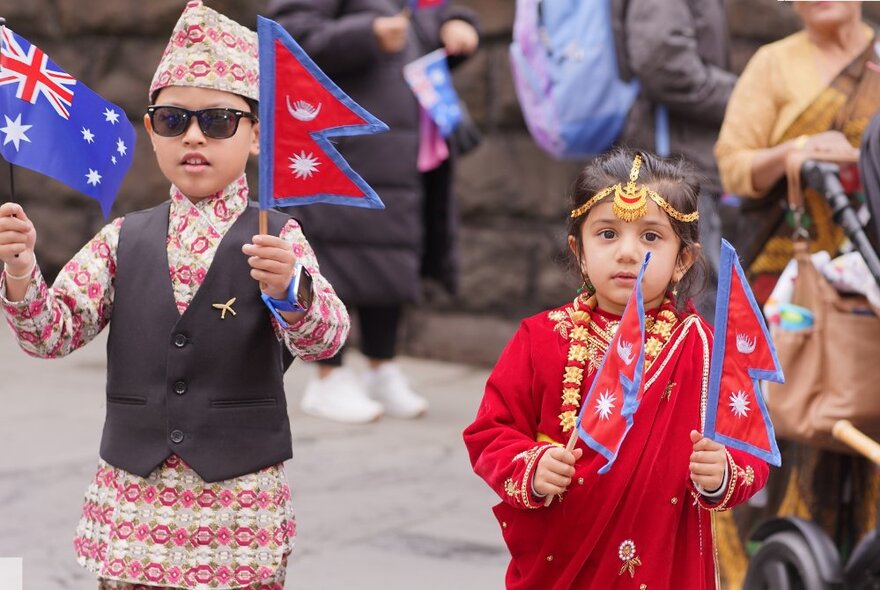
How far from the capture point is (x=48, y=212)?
866 cm

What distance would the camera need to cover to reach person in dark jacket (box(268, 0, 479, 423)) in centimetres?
558

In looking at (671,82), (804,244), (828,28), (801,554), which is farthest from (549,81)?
(801,554)

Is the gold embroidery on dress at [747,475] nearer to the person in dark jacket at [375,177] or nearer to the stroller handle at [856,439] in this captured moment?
the stroller handle at [856,439]

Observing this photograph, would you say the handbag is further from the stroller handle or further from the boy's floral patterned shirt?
the boy's floral patterned shirt

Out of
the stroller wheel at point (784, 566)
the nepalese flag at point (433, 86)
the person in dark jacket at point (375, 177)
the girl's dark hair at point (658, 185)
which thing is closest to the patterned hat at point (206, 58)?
the girl's dark hair at point (658, 185)

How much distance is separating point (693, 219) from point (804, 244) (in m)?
1.16

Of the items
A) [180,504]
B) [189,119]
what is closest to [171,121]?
[189,119]

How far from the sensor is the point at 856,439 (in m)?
3.28

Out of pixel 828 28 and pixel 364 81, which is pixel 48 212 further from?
pixel 828 28

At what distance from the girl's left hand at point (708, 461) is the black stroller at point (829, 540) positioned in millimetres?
945

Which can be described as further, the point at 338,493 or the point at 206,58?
the point at 338,493

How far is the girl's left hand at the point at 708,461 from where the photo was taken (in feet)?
7.72

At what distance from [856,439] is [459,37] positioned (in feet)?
10.0

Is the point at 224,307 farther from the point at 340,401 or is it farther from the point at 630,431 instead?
the point at 340,401
